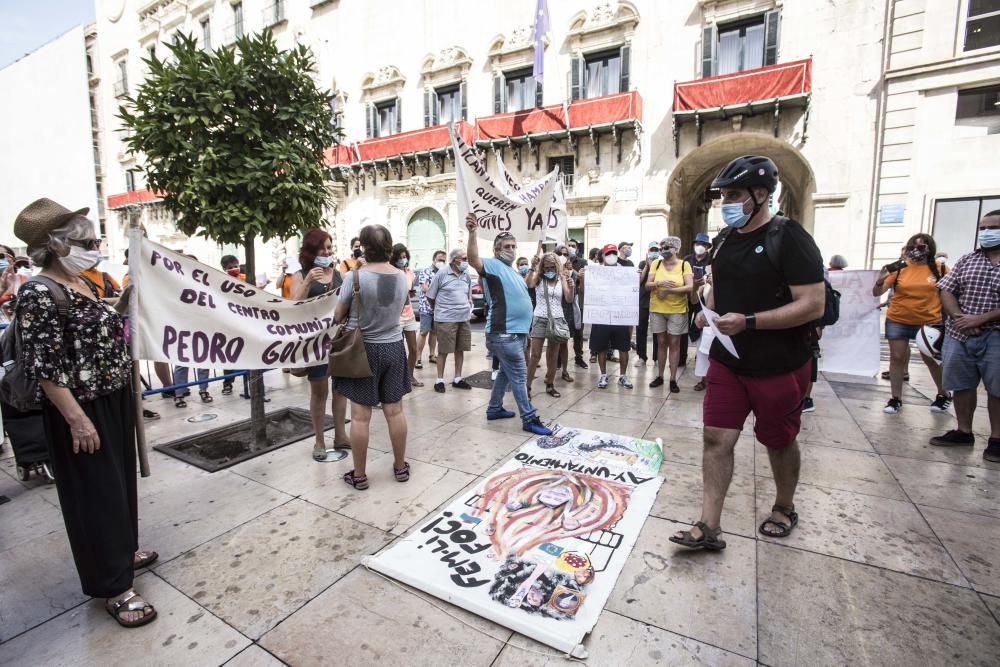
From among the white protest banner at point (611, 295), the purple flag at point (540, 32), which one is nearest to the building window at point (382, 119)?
the purple flag at point (540, 32)

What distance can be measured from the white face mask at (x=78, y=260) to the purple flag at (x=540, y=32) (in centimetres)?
1656

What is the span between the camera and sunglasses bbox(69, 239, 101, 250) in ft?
7.40

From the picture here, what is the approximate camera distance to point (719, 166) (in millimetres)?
17812

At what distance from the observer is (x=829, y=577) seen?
97.8 inches

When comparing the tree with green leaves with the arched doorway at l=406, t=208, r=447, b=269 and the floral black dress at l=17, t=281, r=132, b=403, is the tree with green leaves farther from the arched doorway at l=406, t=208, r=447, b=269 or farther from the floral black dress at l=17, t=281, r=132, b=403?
the arched doorway at l=406, t=208, r=447, b=269

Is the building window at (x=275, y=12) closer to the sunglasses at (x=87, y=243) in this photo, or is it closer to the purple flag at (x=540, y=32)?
the purple flag at (x=540, y=32)

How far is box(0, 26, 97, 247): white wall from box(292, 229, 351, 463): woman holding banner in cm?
142

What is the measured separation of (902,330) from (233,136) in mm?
6884

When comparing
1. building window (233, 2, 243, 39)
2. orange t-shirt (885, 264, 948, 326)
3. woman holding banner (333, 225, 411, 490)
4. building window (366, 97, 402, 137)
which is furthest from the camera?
building window (233, 2, 243, 39)

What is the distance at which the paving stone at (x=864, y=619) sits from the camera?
1.99 metres

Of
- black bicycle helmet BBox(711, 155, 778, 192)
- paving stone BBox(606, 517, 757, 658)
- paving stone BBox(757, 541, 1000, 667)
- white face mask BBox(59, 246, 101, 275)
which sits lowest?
paving stone BBox(606, 517, 757, 658)

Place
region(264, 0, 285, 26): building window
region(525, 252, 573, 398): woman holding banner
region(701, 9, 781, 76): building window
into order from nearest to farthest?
region(525, 252, 573, 398): woman holding banner → region(701, 9, 781, 76): building window → region(264, 0, 285, 26): building window

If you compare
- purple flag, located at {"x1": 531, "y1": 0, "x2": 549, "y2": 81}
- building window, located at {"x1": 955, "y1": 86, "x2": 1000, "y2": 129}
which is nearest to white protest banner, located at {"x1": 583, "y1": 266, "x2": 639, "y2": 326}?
building window, located at {"x1": 955, "y1": 86, "x2": 1000, "y2": 129}

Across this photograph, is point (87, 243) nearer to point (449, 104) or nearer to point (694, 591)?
point (694, 591)
